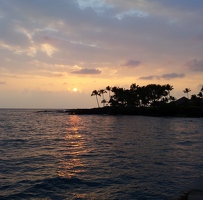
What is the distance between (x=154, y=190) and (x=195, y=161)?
938 centimetres

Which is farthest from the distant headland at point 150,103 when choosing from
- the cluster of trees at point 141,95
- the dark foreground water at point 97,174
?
the dark foreground water at point 97,174

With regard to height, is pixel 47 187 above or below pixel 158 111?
below

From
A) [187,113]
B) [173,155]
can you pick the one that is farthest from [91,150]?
[187,113]

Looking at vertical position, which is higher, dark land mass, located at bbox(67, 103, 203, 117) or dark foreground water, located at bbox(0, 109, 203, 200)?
dark land mass, located at bbox(67, 103, 203, 117)

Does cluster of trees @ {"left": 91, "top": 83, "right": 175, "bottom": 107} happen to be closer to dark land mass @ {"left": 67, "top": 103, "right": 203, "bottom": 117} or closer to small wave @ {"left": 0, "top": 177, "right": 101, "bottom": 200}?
dark land mass @ {"left": 67, "top": 103, "right": 203, "bottom": 117}

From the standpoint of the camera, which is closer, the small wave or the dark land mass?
the small wave

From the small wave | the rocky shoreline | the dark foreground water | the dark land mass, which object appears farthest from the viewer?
the dark land mass

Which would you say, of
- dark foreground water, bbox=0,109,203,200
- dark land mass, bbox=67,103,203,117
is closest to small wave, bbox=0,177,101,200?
dark foreground water, bbox=0,109,203,200

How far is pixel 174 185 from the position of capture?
1562cm

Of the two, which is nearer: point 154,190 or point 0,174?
point 154,190

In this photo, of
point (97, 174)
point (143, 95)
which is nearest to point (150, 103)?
point (143, 95)

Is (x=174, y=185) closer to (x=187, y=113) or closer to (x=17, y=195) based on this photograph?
(x=17, y=195)

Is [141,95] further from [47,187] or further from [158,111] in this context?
[47,187]

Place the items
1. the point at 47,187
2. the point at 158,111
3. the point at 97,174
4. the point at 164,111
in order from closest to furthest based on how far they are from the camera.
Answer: the point at 47,187 → the point at 97,174 → the point at 164,111 → the point at 158,111
